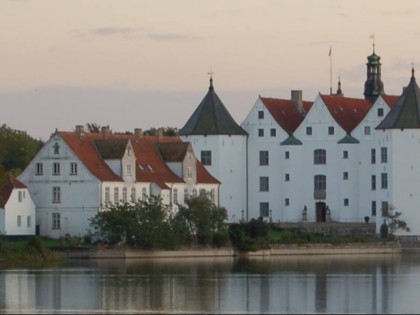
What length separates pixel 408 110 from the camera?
106 meters

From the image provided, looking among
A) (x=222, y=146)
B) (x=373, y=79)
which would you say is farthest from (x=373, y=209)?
(x=373, y=79)

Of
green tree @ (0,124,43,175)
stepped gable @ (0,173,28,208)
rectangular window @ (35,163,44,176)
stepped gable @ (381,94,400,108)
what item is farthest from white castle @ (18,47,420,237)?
green tree @ (0,124,43,175)

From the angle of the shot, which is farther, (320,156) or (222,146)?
(320,156)

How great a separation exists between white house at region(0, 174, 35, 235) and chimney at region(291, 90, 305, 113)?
25006 millimetres

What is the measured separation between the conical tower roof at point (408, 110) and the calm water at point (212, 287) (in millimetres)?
21251

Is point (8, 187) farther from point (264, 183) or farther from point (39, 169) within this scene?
point (264, 183)

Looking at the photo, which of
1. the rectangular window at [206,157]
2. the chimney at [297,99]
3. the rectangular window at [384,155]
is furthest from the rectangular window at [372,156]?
the rectangular window at [206,157]

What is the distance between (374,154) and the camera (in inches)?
4284

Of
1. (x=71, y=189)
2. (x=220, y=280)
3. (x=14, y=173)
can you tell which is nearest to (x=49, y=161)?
(x=71, y=189)

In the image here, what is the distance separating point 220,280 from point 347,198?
137ft

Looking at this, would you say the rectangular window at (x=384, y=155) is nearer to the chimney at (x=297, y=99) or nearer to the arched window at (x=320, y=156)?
the arched window at (x=320, y=156)

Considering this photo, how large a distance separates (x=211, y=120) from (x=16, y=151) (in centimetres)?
1244

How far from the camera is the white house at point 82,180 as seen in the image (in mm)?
95000

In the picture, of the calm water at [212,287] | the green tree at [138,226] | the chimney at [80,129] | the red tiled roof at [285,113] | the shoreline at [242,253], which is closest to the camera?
the calm water at [212,287]
